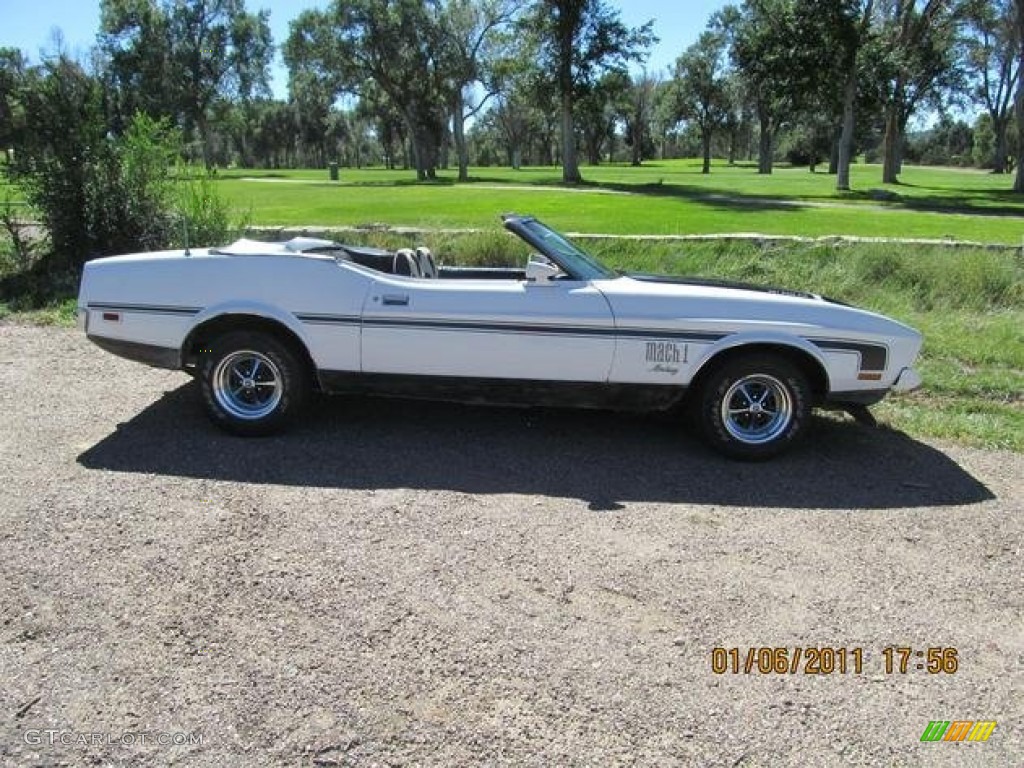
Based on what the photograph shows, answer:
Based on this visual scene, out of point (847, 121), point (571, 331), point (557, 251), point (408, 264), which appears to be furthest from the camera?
point (847, 121)

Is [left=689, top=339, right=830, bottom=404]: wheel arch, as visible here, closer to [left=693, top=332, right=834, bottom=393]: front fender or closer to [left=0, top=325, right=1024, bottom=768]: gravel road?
[left=693, top=332, right=834, bottom=393]: front fender

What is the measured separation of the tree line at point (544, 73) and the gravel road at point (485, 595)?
7.50 meters

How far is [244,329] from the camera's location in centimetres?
489

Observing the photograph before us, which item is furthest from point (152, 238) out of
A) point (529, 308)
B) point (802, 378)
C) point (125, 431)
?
point (802, 378)

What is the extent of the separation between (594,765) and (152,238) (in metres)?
9.27

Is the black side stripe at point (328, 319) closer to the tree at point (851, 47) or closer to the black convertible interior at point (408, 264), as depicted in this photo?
the black convertible interior at point (408, 264)

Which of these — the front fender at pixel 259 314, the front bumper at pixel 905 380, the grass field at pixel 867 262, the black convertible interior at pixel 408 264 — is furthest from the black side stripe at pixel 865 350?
the front fender at pixel 259 314

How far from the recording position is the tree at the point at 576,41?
108 ft

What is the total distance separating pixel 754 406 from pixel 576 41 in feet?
105

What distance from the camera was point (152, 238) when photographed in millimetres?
9930

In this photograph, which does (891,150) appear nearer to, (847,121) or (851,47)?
Result: (847,121)

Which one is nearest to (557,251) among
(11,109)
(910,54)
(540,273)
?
(540,273)

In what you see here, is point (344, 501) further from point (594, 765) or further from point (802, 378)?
point (802, 378)
